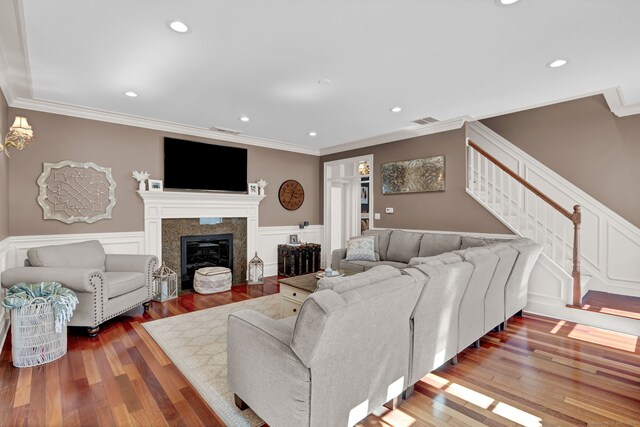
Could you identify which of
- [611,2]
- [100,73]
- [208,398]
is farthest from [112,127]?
[611,2]

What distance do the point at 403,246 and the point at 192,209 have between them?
3448 mm

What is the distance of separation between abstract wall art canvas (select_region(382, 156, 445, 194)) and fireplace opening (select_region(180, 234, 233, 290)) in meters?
3.03

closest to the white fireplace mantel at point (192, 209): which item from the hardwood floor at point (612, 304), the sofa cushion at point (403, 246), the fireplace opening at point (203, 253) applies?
the fireplace opening at point (203, 253)

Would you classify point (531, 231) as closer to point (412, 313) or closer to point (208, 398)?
point (412, 313)

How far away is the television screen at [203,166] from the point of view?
4.84 m

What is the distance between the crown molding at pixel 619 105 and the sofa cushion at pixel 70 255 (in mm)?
6414

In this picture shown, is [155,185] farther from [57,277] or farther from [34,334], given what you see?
[34,334]

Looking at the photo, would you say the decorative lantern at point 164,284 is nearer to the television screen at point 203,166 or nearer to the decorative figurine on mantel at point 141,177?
the decorative figurine on mantel at point 141,177

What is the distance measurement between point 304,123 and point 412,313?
11.6ft

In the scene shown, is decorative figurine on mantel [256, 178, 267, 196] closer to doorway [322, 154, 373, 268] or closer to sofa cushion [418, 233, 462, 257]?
doorway [322, 154, 373, 268]

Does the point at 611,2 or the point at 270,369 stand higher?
the point at 611,2

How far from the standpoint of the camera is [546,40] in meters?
2.43

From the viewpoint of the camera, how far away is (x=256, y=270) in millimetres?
5551

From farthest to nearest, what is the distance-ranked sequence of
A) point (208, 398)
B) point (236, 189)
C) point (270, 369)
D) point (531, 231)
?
point (236, 189)
point (531, 231)
point (208, 398)
point (270, 369)
